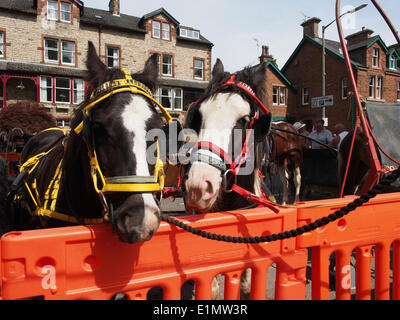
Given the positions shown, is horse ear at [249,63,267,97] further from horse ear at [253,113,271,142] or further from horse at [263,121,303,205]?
horse at [263,121,303,205]

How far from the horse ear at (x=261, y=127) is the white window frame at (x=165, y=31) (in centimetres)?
2578

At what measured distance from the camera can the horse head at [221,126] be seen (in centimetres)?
180

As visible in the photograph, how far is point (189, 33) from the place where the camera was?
2683 centimetres

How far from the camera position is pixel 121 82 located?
179 centimetres

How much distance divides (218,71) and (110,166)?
5.74 ft

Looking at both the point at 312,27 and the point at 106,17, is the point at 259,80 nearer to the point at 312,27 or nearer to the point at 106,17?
the point at 106,17

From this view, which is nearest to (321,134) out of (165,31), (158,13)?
(165,31)

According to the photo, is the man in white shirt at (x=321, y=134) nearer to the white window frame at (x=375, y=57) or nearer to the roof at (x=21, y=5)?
the white window frame at (x=375, y=57)

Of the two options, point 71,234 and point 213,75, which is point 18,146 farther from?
point 71,234

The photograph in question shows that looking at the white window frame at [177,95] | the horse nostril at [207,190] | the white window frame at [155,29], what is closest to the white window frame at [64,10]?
the white window frame at [155,29]

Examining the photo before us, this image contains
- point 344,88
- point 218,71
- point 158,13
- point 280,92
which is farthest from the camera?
point 280,92

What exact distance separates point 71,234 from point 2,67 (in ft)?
75.8

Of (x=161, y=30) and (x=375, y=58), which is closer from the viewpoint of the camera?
(x=375, y=58)
